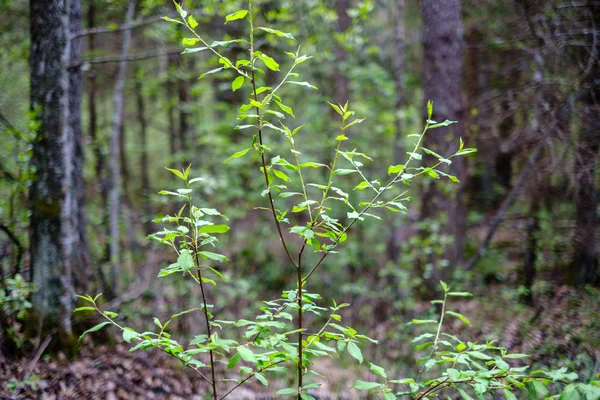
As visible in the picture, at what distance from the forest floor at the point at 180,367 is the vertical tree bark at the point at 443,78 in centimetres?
219

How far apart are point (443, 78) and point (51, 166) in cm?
582

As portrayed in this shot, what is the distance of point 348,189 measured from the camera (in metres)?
10.3

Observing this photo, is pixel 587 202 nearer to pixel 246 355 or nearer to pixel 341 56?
pixel 246 355

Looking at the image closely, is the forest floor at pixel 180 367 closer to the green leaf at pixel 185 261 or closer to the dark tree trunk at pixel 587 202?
the dark tree trunk at pixel 587 202

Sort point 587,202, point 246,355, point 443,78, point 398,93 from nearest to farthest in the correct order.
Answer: point 246,355 < point 587,202 < point 443,78 < point 398,93

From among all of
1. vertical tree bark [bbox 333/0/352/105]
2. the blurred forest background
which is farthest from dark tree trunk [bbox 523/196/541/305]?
vertical tree bark [bbox 333/0/352/105]

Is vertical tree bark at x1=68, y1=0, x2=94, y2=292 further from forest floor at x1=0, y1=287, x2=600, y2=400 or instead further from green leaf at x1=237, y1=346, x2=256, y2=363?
green leaf at x1=237, y1=346, x2=256, y2=363

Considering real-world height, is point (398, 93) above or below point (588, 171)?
above

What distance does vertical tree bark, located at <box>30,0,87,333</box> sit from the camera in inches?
154

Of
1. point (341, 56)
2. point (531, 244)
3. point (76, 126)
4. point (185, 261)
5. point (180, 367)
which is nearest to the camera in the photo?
point (185, 261)

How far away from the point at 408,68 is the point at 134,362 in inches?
423

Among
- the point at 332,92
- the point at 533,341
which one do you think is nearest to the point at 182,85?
the point at 332,92

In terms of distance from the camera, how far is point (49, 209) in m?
3.93

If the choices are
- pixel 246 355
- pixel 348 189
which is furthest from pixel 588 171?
pixel 348 189
